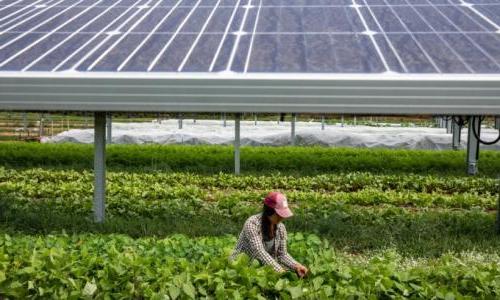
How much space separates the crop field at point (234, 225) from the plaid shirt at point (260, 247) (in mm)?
148

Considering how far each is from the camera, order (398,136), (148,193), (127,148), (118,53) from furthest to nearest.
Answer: (398,136) → (127,148) → (148,193) → (118,53)

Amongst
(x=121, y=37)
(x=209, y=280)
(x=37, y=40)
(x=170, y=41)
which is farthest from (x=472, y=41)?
(x=37, y=40)

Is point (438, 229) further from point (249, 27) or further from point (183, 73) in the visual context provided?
point (183, 73)

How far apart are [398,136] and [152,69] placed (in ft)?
72.2

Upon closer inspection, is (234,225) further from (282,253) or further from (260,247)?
(260,247)

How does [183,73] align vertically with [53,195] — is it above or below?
above

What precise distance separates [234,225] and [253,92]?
11.0ft

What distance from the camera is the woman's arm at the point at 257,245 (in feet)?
18.3

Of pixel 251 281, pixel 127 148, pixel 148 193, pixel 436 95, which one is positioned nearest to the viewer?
pixel 251 281

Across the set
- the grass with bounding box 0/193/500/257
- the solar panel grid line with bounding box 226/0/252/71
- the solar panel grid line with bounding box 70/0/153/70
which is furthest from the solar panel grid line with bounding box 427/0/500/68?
the solar panel grid line with bounding box 70/0/153/70

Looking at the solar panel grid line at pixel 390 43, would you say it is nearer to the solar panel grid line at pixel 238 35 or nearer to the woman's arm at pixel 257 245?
the solar panel grid line at pixel 238 35

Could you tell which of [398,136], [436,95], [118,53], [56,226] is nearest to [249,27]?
[118,53]

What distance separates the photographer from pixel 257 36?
8586mm

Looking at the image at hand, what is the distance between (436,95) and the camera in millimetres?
6828
